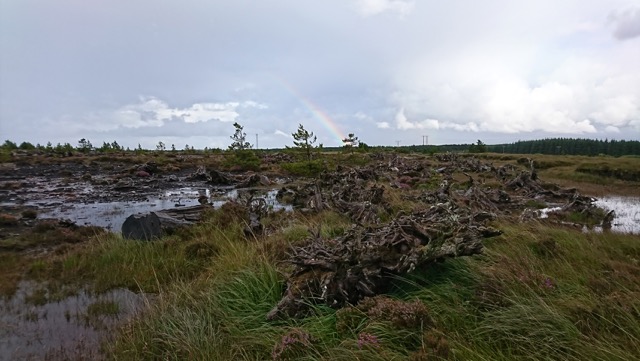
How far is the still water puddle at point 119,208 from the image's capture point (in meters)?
14.9

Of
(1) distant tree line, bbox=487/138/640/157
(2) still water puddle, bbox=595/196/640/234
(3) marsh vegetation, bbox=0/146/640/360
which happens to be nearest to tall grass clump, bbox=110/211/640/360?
(3) marsh vegetation, bbox=0/146/640/360

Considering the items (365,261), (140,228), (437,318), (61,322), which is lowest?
(61,322)

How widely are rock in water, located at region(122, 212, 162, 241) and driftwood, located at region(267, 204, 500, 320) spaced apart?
6.49 metres

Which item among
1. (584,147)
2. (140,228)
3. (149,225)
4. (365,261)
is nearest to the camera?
(365,261)

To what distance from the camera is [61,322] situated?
6039 millimetres

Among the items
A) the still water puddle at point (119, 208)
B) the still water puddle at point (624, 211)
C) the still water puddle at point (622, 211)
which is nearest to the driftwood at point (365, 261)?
the still water puddle at point (622, 211)

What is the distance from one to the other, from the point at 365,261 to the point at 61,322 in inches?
197

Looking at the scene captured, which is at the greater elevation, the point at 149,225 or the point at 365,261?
the point at 365,261

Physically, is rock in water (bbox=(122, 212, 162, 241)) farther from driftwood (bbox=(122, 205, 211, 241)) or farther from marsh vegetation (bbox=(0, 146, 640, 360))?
marsh vegetation (bbox=(0, 146, 640, 360))

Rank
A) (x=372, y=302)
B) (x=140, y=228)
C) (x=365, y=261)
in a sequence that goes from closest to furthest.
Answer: (x=372, y=302) → (x=365, y=261) → (x=140, y=228)

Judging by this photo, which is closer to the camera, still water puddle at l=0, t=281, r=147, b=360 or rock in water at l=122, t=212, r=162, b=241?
still water puddle at l=0, t=281, r=147, b=360

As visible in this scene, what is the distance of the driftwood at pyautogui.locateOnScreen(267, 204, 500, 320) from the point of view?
15.9 feet

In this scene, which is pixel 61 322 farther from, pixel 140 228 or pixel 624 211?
pixel 624 211

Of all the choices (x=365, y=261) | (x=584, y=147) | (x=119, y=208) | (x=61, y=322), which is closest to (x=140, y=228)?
(x=61, y=322)
